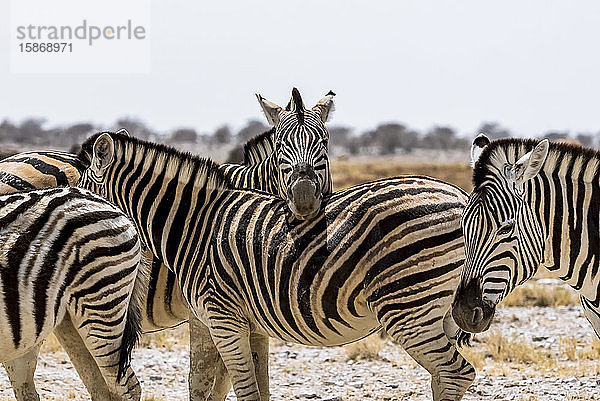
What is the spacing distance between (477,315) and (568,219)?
35.6 inches

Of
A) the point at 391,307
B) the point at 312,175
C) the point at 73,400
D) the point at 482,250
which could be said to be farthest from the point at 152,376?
the point at 482,250

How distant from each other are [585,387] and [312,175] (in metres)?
3.76

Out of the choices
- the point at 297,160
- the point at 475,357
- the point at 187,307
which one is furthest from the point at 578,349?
the point at 187,307

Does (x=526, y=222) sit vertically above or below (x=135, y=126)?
below

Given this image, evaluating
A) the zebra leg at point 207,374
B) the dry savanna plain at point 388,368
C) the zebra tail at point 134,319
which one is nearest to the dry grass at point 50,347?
the dry savanna plain at point 388,368

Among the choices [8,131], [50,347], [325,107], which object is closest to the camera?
[325,107]

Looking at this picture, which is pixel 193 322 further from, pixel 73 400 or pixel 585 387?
pixel 585 387

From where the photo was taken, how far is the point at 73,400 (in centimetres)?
766

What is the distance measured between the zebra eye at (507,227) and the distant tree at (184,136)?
3166 inches

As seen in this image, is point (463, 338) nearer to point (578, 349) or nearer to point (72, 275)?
point (72, 275)

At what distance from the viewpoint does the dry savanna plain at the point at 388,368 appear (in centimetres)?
797

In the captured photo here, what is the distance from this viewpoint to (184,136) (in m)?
86.2

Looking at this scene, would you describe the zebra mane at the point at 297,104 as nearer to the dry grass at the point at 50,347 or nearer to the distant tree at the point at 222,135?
the dry grass at the point at 50,347

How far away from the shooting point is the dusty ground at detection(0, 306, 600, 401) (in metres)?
7.96
